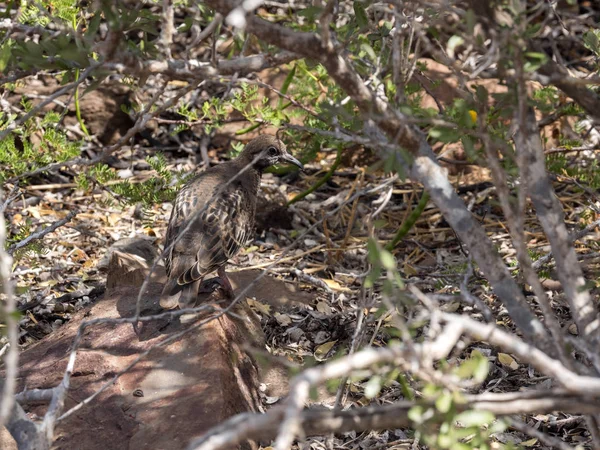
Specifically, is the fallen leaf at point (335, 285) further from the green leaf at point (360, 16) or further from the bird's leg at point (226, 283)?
the green leaf at point (360, 16)

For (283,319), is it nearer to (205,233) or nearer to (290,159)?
(205,233)

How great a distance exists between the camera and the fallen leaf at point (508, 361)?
492 cm

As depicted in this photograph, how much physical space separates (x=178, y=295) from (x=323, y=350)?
959mm

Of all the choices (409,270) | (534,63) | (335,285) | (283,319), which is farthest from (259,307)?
(534,63)

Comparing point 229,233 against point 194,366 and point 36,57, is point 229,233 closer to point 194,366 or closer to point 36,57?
point 194,366

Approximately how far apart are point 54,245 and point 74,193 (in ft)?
3.13

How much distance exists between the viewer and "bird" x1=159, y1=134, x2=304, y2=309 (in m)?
5.01

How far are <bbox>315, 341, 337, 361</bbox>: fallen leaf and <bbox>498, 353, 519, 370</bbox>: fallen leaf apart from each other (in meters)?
1.02

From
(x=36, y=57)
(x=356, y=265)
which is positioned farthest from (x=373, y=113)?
(x=356, y=265)

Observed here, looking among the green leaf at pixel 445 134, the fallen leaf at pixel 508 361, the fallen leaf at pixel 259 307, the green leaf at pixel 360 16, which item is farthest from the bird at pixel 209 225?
the green leaf at pixel 445 134

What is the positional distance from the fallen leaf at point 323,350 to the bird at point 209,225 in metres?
0.67

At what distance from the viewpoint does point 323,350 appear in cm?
518

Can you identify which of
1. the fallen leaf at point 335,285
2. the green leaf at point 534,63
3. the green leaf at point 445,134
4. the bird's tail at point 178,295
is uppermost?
the green leaf at point 534,63

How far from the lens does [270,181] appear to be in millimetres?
7422
